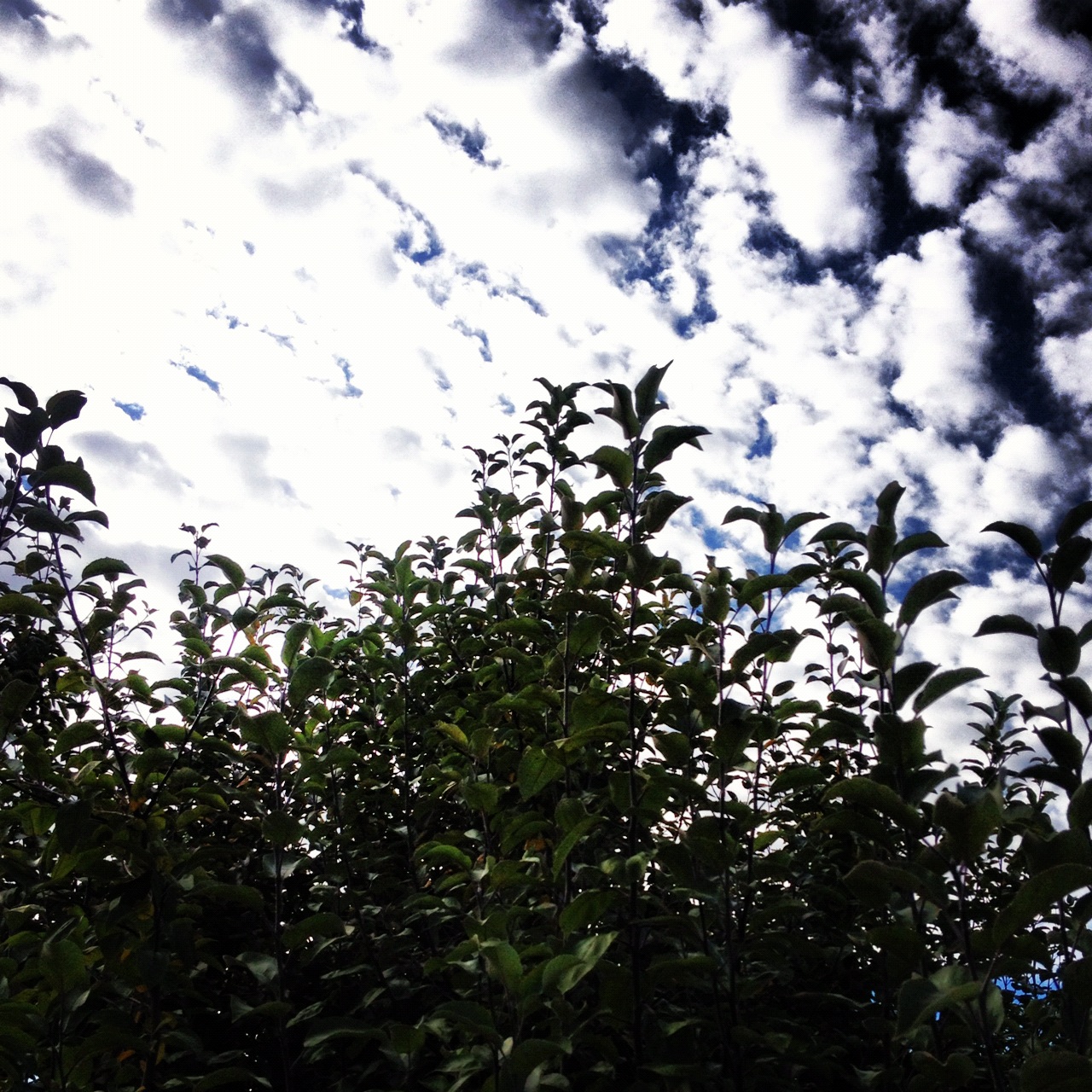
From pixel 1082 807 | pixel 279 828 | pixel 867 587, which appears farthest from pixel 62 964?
pixel 1082 807

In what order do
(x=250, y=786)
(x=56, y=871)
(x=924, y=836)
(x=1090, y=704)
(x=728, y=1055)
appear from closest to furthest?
(x=924, y=836) < (x=1090, y=704) < (x=728, y=1055) < (x=56, y=871) < (x=250, y=786)

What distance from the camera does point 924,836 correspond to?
203 cm

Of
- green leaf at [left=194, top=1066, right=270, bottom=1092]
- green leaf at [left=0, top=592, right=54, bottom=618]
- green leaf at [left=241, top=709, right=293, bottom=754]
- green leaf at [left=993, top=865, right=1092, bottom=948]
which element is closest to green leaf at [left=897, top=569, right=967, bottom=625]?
green leaf at [left=993, top=865, right=1092, bottom=948]

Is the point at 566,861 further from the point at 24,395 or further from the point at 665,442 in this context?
the point at 24,395

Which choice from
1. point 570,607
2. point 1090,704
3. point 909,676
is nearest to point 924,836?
point 909,676

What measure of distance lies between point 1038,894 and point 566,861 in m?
1.26

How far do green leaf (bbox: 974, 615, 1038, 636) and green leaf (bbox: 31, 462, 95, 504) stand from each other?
9.81 feet

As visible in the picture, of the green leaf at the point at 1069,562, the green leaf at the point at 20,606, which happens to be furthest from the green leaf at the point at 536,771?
the green leaf at the point at 20,606

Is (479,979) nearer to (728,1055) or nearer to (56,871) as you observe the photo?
(728,1055)

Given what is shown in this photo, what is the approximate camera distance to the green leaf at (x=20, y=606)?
2693 millimetres

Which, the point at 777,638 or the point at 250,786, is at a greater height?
the point at 777,638

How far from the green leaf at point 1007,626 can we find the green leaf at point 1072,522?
0.81ft

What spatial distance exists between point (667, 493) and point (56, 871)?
7.49 ft

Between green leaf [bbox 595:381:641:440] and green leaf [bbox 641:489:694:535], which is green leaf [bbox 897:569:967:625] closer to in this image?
green leaf [bbox 641:489:694:535]
